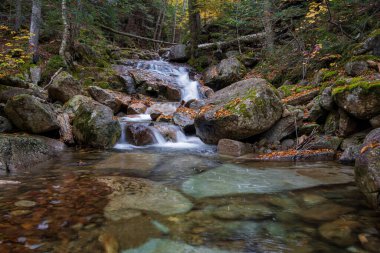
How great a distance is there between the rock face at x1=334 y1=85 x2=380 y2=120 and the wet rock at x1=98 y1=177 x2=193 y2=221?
4.64 meters

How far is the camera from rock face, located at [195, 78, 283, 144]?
7832 millimetres

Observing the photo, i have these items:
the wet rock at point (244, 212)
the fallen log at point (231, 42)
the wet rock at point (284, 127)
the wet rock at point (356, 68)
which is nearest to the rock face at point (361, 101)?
the wet rock at point (284, 127)

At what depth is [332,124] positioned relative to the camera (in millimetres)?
7332

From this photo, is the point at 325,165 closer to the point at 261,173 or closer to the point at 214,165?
the point at 261,173

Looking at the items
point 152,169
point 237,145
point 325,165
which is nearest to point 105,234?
point 152,169

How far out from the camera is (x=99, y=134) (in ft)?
26.8

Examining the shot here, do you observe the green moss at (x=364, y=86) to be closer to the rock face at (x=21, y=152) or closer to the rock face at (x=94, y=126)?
the rock face at (x=94, y=126)

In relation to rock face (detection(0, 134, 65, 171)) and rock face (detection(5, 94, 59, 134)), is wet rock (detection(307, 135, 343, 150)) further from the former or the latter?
rock face (detection(5, 94, 59, 134))

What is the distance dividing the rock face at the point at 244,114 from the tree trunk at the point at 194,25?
34.7ft

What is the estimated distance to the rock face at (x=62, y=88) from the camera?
10398 mm

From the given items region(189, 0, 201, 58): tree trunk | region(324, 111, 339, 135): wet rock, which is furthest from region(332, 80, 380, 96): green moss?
region(189, 0, 201, 58): tree trunk

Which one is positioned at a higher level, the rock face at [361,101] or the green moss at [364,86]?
the green moss at [364,86]

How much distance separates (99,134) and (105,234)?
18.4 feet

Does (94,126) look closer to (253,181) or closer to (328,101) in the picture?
(253,181)
